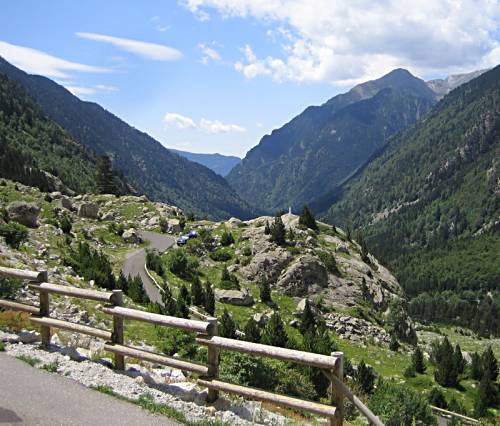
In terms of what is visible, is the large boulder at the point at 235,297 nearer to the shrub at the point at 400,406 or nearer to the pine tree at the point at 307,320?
the pine tree at the point at 307,320

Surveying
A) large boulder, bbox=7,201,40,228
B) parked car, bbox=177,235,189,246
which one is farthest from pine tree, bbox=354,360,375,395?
parked car, bbox=177,235,189,246

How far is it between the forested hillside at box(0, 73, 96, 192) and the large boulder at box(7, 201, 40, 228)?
61.4 meters

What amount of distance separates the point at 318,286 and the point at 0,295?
42484 millimetres

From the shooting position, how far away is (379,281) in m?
65.8

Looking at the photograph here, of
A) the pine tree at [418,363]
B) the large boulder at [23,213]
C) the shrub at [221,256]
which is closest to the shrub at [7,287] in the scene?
the large boulder at [23,213]

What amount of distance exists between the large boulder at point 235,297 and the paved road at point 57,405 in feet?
129

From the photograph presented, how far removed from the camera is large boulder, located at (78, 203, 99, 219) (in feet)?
237

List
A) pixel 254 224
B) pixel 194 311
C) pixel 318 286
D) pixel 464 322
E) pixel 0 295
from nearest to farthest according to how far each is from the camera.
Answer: pixel 0 295 < pixel 194 311 < pixel 318 286 < pixel 254 224 < pixel 464 322

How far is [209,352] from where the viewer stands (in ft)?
37.4

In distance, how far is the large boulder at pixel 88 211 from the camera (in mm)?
72188

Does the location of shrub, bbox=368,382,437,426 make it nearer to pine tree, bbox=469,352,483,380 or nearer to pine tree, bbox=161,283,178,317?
pine tree, bbox=161,283,178,317

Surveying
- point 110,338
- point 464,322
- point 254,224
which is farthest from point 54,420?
point 464,322

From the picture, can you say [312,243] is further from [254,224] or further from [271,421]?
[271,421]

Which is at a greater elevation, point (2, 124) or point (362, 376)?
point (2, 124)
